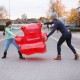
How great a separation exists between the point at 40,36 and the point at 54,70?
3785 mm

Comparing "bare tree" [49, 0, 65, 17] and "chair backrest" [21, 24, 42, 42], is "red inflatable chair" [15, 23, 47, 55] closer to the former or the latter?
"chair backrest" [21, 24, 42, 42]

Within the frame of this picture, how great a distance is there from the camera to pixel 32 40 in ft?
48.9

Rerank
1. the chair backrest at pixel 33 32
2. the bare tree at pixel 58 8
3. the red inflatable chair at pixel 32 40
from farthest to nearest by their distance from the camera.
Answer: the bare tree at pixel 58 8 < the chair backrest at pixel 33 32 < the red inflatable chair at pixel 32 40

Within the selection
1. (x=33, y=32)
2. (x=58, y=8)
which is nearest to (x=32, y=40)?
(x=33, y=32)

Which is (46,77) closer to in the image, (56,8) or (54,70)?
(54,70)

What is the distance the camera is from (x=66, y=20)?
10138 cm

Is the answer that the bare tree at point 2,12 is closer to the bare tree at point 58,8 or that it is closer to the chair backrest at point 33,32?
the bare tree at point 58,8

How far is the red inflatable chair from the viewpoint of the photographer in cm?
1469

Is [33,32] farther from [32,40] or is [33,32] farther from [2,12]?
[2,12]

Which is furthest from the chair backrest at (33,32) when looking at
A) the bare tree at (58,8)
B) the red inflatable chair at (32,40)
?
the bare tree at (58,8)

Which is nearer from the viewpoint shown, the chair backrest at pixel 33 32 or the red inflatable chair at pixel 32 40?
the red inflatable chair at pixel 32 40

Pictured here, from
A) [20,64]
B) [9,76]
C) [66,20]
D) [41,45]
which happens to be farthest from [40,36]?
[66,20]

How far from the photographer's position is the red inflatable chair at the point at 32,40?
1469 centimetres

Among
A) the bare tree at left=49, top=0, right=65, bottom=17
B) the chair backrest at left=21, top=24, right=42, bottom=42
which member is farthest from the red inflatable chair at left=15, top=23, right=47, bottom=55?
the bare tree at left=49, top=0, right=65, bottom=17
